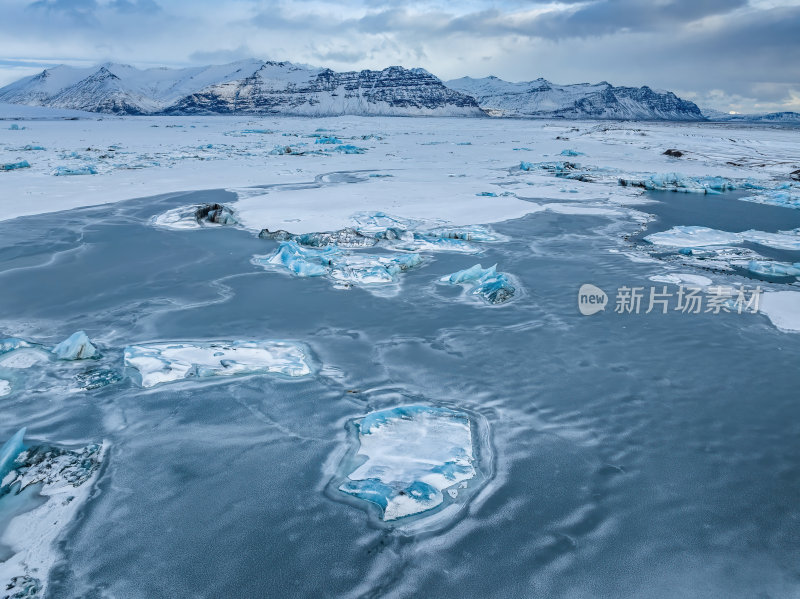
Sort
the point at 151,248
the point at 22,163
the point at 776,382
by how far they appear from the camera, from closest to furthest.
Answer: the point at 776,382 < the point at 151,248 < the point at 22,163

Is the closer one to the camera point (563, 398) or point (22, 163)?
point (563, 398)

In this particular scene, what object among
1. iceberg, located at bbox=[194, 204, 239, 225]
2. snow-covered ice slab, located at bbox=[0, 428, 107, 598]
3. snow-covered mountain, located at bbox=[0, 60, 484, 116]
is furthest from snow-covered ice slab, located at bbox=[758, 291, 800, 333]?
snow-covered mountain, located at bbox=[0, 60, 484, 116]

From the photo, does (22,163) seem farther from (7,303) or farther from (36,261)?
(7,303)

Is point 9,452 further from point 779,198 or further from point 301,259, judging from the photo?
point 779,198

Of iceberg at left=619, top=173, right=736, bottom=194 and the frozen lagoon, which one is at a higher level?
iceberg at left=619, top=173, right=736, bottom=194

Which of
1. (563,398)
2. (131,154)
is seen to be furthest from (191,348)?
(131,154)

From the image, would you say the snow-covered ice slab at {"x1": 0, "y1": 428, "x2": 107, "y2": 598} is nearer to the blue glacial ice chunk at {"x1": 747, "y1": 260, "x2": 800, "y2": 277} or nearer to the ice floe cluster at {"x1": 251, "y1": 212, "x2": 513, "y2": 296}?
the ice floe cluster at {"x1": 251, "y1": 212, "x2": 513, "y2": 296}
